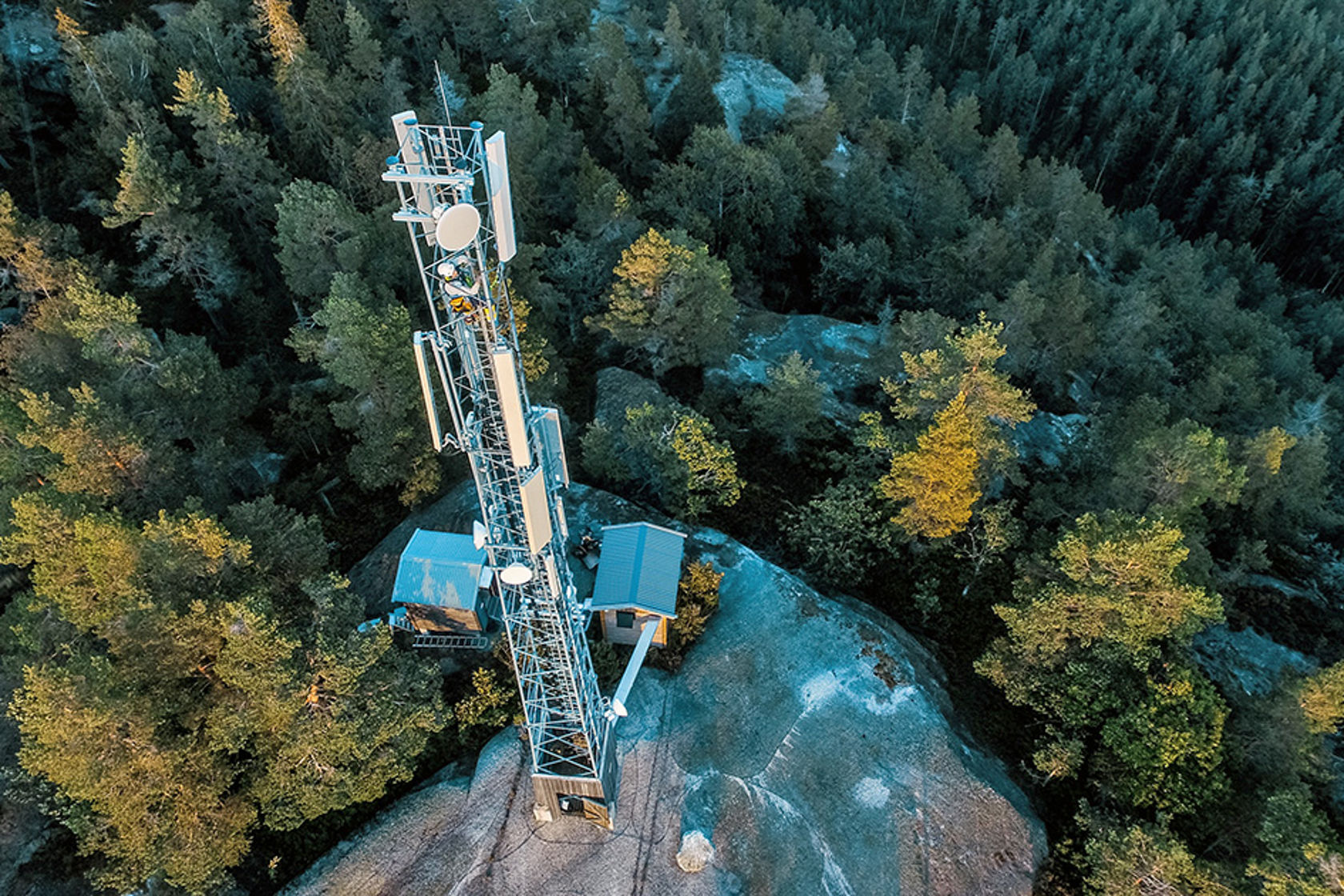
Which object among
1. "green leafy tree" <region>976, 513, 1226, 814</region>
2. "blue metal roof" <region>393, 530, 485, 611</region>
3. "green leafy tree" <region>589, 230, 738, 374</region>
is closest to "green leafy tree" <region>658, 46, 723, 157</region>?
"green leafy tree" <region>589, 230, 738, 374</region>

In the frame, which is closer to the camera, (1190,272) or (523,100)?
(523,100)

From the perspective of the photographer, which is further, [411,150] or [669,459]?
[669,459]

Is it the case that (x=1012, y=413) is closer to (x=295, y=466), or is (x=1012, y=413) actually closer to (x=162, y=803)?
(x=162, y=803)

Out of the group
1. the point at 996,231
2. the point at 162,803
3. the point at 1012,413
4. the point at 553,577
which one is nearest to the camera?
the point at 553,577

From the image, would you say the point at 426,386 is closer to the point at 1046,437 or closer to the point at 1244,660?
the point at 1244,660

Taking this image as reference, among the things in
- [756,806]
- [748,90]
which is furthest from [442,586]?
[748,90]

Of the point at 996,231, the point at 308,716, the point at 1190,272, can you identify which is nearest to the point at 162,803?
the point at 308,716

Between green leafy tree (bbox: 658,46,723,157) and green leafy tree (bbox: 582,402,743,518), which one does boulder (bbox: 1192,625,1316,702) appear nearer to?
green leafy tree (bbox: 582,402,743,518)
